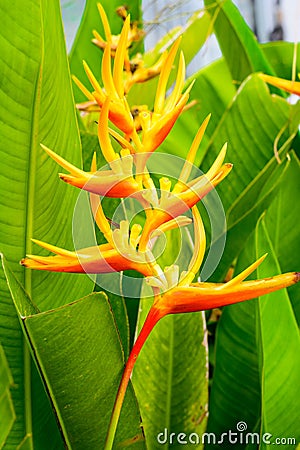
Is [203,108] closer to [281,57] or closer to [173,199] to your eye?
[281,57]

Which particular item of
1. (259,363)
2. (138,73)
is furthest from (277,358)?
(138,73)

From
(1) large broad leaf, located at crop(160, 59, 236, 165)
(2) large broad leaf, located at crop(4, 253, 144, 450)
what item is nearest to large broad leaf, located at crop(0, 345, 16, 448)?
(2) large broad leaf, located at crop(4, 253, 144, 450)

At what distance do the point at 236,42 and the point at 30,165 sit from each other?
42 cm

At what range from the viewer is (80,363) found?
339 mm

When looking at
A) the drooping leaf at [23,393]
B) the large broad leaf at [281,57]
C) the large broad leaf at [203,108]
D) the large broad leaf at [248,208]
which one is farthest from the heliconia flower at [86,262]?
the large broad leaf at [281,57]

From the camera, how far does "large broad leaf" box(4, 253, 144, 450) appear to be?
0.32 metres

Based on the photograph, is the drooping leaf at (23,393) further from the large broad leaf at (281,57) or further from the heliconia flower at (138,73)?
the large broad leaf at (281,57)

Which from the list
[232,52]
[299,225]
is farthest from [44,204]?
→ [232,52]

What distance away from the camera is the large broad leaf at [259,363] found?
1.45ft

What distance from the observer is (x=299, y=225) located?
1.93 feet

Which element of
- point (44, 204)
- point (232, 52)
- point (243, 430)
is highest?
point (232, 52)

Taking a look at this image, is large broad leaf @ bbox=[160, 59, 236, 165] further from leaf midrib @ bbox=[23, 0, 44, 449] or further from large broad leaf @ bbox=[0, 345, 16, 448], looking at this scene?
large broad leaf @ bbox=[0, 345, 16, 448]

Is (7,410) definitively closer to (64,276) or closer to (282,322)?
(64,276)

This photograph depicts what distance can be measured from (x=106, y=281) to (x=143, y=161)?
138 millimetres
